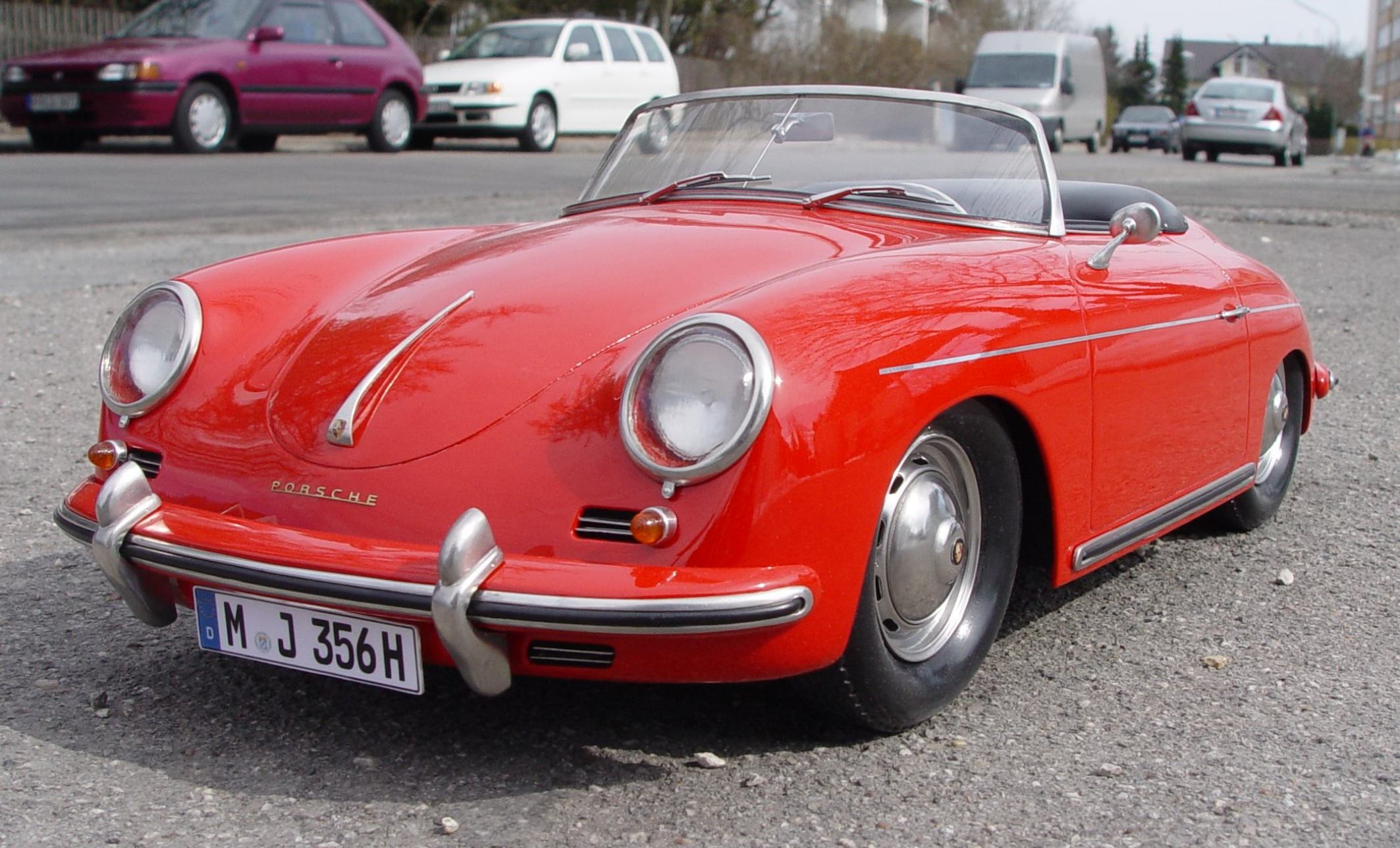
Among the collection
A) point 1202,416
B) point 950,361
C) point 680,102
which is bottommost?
point 1202,416

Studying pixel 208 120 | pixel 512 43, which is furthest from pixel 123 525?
pixel 512 43

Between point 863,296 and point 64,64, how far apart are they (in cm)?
1241

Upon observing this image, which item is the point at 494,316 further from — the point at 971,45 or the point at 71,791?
the point at 971,45

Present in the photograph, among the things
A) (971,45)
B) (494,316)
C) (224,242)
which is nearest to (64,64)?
(224,242)

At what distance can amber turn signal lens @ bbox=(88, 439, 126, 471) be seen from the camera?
3.00 m

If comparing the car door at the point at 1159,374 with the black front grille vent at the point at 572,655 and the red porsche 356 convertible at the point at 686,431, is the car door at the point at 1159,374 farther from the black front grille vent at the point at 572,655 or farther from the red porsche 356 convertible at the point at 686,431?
the black front grille vent at the point at 572,655

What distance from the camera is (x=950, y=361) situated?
2.73m

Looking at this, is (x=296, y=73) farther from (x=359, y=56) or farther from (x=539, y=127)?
(x=539, y=127)

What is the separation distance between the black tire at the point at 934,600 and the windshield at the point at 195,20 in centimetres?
1245

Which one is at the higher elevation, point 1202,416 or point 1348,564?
point 1202,416

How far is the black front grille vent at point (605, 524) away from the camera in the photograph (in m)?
2.48

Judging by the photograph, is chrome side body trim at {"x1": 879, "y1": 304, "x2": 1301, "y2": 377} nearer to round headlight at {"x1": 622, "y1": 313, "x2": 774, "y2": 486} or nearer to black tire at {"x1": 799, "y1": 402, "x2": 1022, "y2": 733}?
black tire at {"x1": 799, "y1": 402, "x2": 1022, "y2": 733}

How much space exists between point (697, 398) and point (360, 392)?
0.68m

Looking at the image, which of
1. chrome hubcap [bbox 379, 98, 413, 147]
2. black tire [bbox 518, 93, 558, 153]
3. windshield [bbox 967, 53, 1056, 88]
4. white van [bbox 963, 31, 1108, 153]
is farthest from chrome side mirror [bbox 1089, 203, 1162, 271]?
windshield [bbox 967, 53, 1056, 88]
